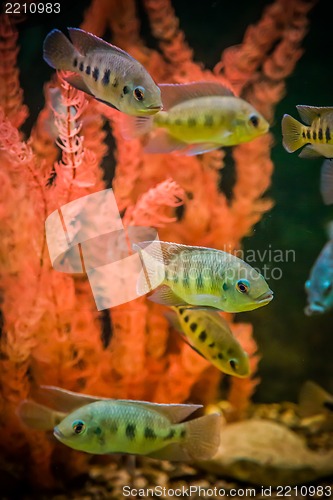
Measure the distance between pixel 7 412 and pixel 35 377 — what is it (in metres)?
0.21

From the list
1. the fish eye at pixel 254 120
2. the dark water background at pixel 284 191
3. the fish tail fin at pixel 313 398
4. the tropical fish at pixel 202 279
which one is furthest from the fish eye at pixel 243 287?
the fish tail fin at pixel 313 398

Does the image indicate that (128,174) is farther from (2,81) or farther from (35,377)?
(35,377)

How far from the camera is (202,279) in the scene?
127cm

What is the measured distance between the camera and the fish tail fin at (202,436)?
1476mm

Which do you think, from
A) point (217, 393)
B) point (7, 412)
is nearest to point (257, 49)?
point (217, 393)

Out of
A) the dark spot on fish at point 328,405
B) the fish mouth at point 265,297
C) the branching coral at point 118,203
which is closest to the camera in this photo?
the fish mouth at point 265,297

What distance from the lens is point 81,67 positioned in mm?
1353

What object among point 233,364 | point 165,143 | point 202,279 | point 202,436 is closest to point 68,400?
point 202,436

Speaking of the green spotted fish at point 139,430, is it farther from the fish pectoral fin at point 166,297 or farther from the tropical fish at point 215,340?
the fish pectoral fin at point 166,297

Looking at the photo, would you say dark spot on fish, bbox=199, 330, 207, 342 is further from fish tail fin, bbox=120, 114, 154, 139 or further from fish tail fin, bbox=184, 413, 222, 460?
fish tail fin, bbox=120, 114, 154, 139

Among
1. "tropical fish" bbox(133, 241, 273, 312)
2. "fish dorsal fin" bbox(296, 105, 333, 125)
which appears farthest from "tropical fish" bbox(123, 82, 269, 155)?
"tropical fish" bbox(133, 241, 273, 312)

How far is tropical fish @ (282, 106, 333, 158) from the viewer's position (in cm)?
137

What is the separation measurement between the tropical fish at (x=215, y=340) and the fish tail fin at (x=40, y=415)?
1.65 ft

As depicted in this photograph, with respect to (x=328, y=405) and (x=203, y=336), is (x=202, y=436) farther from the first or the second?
(x=328, y=405)
